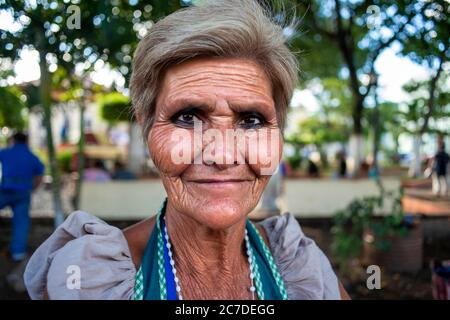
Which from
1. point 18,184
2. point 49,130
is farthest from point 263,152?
point 18,184

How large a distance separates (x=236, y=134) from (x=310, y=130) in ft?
90.5

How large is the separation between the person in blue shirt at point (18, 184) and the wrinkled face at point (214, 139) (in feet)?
16.0

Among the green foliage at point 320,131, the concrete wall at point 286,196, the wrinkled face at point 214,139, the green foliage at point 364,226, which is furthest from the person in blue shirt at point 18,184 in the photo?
the green foliage at point 320,131

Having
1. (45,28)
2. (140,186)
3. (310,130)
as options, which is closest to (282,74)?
(45,28)

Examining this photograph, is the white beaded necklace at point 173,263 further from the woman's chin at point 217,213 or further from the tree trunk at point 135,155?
the tree trunk at point 135,155

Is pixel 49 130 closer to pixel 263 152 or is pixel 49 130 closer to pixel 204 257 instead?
pixel 204 257

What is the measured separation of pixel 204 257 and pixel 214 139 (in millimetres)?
424

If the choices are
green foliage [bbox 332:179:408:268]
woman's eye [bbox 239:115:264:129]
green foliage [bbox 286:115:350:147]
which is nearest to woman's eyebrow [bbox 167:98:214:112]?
woman's eye [bbox 239:115:264:129]

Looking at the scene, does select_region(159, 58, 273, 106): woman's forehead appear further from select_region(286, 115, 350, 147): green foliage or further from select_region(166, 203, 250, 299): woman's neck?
select_region(286, 115, 350, 147): green foliage

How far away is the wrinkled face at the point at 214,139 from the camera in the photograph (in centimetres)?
118

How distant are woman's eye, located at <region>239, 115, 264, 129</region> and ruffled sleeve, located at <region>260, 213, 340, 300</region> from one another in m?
0.49

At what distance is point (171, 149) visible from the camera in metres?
1.22

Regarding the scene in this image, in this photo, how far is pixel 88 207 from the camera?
8.55 m

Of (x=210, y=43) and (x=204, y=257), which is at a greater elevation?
(x=210, y=43)
